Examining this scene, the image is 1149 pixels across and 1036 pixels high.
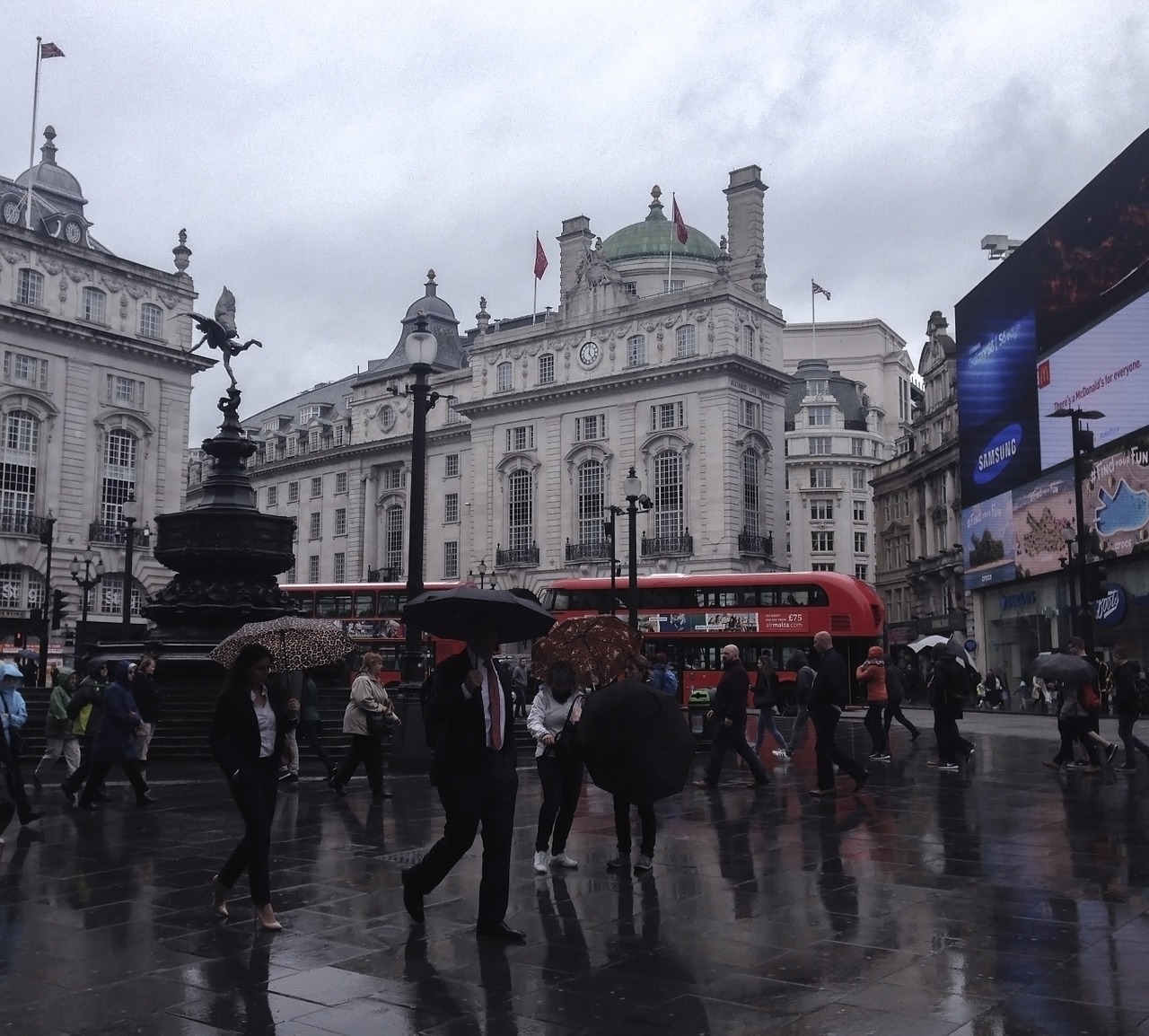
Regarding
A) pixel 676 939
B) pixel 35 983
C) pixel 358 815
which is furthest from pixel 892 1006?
pixel 358 815

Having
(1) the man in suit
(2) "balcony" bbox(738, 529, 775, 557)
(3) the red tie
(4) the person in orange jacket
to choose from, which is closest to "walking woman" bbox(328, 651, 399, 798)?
(1) the man in suit

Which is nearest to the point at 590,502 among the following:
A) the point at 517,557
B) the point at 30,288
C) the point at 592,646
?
the point at 517,557

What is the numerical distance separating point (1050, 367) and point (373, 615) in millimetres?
26245

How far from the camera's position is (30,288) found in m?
51.7

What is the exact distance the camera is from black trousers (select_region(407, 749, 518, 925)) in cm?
677

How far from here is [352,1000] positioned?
18.2ft

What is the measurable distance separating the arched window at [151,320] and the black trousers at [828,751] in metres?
49.4

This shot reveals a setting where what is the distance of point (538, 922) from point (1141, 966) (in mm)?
3330

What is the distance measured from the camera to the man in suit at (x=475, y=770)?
22.4 feet

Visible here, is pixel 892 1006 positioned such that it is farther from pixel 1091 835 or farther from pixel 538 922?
pixel 1091 835

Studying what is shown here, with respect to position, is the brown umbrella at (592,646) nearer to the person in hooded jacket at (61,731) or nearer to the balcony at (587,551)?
the person in hooded jacket at (61,731)

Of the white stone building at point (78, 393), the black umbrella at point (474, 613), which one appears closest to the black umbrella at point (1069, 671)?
the black umbrella at point (474, 613)

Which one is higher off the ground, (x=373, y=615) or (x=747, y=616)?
(x=373, y=615)

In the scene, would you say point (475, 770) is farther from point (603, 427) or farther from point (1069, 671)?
point (603, 427)
